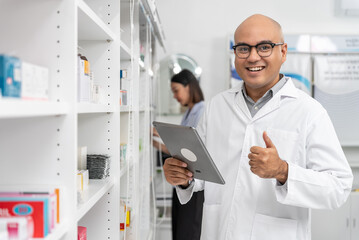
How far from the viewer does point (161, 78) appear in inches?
149

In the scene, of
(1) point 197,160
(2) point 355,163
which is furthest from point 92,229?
(2) point 355,163

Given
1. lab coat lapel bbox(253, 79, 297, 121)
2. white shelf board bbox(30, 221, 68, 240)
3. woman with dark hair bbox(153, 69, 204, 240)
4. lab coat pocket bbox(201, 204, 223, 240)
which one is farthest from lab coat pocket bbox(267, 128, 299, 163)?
woman with dark hair bbox(153, 69, 204, 240)

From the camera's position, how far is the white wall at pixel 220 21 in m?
3.77

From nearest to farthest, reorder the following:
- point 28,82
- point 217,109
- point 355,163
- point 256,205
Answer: point 28,82, point 256,205, point 217,109, point 355,163

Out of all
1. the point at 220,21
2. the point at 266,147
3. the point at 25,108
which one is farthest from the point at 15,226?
the point at 220,21

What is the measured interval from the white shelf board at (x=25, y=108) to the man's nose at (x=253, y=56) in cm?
87

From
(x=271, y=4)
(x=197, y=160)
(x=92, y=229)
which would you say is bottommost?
(x=92, y=229)

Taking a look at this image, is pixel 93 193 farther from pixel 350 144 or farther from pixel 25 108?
pixel 350 144

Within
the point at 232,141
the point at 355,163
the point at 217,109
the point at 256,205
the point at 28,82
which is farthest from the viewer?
the point at 355,163

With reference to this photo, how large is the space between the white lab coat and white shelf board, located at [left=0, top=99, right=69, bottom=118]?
0.87 metres

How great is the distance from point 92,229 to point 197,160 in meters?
0.55

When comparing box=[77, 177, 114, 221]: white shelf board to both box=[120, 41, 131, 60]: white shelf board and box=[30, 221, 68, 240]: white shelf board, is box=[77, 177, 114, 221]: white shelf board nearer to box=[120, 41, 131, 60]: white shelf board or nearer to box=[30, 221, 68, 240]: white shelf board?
box=[30, 221, 68, 240]: white shelf board

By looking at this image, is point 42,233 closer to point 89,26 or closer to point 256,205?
point 89,26

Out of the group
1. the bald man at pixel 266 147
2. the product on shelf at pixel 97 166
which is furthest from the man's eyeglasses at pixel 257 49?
the product on shelf at pixel 97 166
